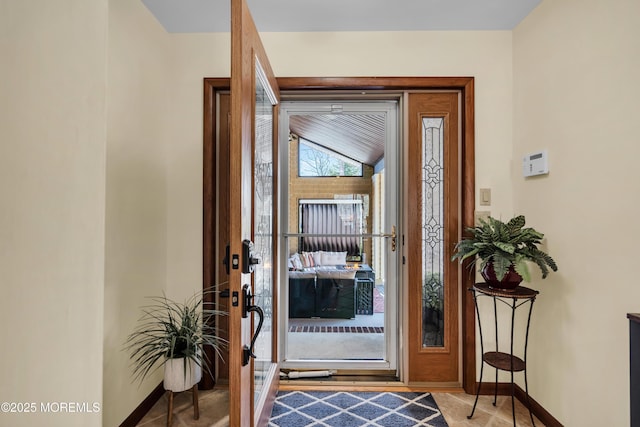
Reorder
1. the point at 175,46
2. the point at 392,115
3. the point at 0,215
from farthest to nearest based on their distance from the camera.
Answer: the point at 392,115
the point at 175,46
the point at 0,215

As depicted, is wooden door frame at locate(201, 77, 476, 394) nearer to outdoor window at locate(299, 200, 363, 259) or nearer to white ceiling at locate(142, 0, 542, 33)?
white ceiling at locate(142, 0, 542, 33)

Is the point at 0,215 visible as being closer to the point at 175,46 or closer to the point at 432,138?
the point at 175,46

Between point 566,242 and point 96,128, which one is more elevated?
point 96,128

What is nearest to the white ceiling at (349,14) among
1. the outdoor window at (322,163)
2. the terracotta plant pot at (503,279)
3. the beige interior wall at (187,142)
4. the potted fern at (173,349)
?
the beige interior wall at (187,142)

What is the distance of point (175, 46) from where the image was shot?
2281mm

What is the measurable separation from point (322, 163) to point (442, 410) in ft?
6.37

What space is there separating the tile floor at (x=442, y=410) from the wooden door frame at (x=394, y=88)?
13 centimetres

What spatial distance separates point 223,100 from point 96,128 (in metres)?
1.52

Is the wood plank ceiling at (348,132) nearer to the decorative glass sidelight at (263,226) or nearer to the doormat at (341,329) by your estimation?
the decorative glass sidelight at (263,226)

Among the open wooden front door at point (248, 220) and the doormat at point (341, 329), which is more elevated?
the open wooden front door at point (248, 220)

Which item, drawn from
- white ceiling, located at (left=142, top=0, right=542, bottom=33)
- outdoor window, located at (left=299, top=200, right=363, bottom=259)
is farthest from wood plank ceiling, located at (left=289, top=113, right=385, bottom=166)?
white ceiling, located at (left=142, top=0, right=542, bottom=33)

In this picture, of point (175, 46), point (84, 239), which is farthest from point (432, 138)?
point (84, 239)

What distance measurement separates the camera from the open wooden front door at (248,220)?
1.23m

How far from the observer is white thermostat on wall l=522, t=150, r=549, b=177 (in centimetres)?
190
